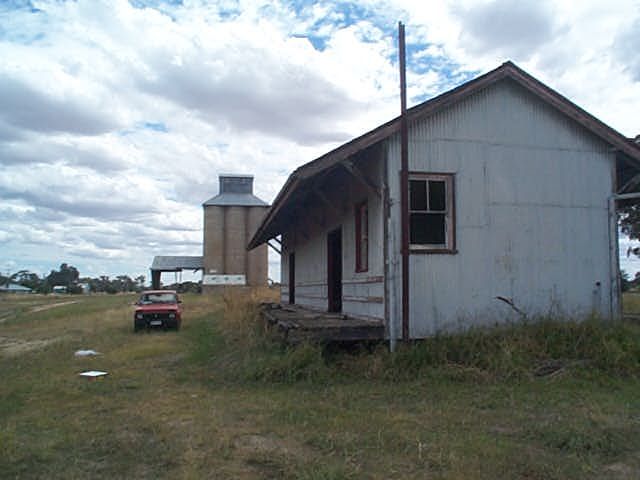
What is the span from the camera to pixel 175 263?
64.4 m

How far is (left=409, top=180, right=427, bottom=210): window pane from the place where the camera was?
1021 centimetres

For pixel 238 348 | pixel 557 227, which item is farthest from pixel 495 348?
pixel 238 348

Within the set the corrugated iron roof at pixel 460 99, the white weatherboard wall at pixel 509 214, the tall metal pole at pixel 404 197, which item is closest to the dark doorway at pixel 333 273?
the corrugated iron roof at pixel 460 99

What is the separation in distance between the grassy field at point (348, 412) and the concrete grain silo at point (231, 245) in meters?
41.0

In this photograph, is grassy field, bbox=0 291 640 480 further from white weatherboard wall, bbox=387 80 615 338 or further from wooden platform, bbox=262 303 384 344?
white weatherboard wall, bbox=387 80 615 338

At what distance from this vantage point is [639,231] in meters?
24.4

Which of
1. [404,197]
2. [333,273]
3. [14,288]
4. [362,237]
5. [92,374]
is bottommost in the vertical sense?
[14,288]

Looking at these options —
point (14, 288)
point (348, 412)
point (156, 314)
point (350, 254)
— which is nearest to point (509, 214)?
point (350, 254)

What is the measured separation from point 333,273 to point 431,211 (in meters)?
4.59

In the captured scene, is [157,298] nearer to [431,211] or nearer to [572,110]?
[431,211]

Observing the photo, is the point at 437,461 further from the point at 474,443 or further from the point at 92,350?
the point at 92,350

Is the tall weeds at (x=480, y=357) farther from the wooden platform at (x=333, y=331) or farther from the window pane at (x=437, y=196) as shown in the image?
the window pane at (x=437, y=196)

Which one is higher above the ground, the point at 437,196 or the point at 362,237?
the point at 437,196

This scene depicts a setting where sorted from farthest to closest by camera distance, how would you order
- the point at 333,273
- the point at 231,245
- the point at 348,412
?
the point at 231,245
the point at 333,273
the point at 348,412
